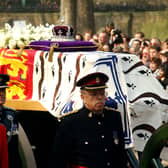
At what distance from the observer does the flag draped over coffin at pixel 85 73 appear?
786 cm

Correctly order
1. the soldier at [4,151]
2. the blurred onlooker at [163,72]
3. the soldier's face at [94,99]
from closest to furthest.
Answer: the soldier at [4,151], the soldier's face at [94,99], the blurred onlooker at [163,72]

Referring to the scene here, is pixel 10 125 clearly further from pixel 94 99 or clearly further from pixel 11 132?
pixel 94 99

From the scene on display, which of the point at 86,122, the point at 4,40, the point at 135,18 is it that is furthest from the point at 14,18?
the point at 86,122

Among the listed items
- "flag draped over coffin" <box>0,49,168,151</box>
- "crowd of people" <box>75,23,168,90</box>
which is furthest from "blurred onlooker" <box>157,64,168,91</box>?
"flag draped over coffin" <box>0,49,168,151</box>

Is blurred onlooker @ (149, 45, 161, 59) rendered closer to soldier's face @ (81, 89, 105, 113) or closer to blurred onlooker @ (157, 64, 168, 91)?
blurred onlooker @ (157, 64, 168, 91)

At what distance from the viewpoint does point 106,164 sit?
6.89 metres

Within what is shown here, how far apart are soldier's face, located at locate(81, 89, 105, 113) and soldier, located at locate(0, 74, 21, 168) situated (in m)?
0.83

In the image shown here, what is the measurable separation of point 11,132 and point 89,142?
2.79 ft

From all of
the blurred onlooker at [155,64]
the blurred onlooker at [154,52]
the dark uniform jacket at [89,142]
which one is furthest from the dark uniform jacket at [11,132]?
the blurred onlooker at [154,52]

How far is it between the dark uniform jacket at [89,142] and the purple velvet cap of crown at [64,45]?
1.52 metres

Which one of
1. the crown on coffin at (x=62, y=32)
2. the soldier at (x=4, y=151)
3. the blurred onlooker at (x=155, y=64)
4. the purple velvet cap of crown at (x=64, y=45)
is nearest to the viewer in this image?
the soldier at (x=4, y=151)

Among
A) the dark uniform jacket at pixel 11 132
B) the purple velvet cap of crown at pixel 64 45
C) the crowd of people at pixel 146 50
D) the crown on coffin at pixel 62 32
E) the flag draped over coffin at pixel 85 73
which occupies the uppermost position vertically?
the crown on coffin at pixel 62 32

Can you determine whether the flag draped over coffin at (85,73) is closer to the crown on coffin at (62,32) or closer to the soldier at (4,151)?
the crown on coffin at (62,32)

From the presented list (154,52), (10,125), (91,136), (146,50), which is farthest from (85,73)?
(146,50)
